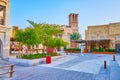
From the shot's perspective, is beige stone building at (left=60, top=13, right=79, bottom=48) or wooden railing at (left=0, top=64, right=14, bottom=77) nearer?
wooden railing at (left=0, top=64, right=14, bottom=77)

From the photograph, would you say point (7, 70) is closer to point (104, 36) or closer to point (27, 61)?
point (27, 61)

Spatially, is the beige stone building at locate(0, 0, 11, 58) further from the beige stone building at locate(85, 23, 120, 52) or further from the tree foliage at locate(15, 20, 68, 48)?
the beige stone building at locate(85, 23, 120, 52)

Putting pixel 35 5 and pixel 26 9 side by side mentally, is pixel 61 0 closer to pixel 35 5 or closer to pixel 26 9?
pixel 35 5

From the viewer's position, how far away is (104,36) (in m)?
40.2

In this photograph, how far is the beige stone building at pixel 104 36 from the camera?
37.7 meters

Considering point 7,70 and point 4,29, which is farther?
point 4,29

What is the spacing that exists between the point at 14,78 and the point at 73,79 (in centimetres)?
345

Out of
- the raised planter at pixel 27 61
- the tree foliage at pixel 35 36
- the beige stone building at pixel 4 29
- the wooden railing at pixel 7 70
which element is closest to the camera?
the wooden railing at pixel 7 70

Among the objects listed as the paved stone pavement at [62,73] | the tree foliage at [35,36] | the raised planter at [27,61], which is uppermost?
the tree foliage at [35,36]

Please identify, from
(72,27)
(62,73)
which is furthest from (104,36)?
(62,73)

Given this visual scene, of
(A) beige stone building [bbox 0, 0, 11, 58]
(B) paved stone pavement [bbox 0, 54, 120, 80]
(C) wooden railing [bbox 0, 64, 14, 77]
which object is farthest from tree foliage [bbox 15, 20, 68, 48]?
(C) wooden railing [bbox 0, 64, 14, 77]

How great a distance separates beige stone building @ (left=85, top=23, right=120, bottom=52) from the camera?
37656mm

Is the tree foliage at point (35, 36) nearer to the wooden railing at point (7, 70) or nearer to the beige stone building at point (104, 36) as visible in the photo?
the wooden railing at point (7, 70)

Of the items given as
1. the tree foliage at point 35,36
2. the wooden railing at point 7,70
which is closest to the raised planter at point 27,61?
the tree foliage at point 35,36
